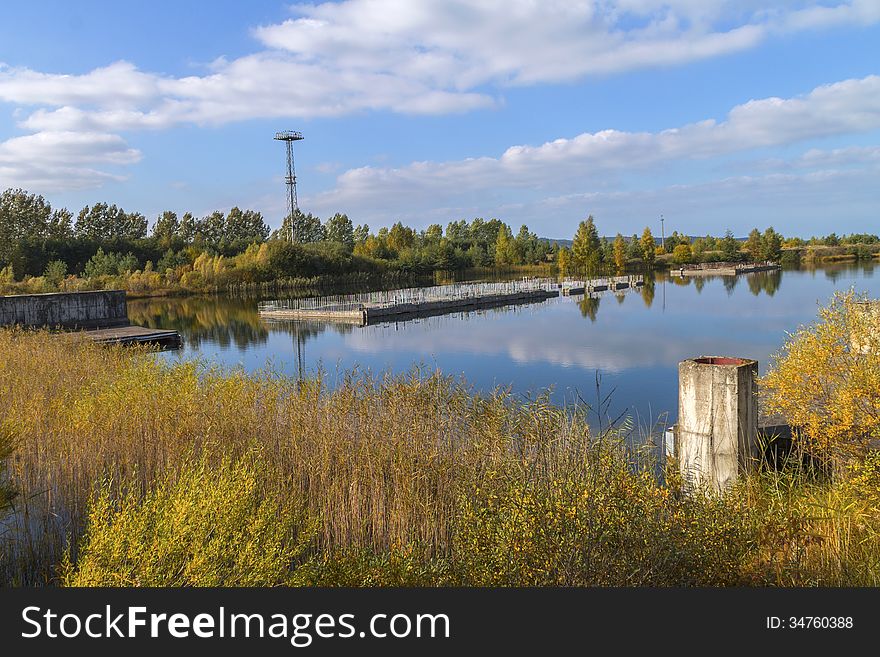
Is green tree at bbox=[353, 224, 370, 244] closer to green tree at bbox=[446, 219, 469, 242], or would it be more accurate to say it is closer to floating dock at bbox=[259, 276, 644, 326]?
green tree at bbox=[446, 219, 469, 242]

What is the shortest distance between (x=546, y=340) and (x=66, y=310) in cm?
1352

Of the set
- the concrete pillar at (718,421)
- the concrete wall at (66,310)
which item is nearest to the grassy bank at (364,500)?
the concrete pillar at (718,421)

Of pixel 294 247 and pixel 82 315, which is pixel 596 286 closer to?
pixel 294 247

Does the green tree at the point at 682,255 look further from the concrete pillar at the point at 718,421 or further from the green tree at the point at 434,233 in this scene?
the concrete pillar at the point at 718,421

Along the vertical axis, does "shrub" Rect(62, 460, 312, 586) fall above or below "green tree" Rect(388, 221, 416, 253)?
below

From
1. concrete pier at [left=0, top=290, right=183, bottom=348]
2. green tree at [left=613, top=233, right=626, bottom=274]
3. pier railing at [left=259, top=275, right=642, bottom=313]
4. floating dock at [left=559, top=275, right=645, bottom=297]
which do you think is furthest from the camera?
green tree at [left=613, top=233, right=626, bottom=274]

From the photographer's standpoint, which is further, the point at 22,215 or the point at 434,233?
the point at 434,233

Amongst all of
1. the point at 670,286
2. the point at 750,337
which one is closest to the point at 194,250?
the point at 670,286

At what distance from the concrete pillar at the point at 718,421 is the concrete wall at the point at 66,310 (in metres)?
18.2

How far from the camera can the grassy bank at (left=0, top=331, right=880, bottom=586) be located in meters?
2.73

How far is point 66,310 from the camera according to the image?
63.9 ft

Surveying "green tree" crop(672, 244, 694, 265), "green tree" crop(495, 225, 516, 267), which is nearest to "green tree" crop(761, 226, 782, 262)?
"green tree" crop(672, 244, 694, 265)

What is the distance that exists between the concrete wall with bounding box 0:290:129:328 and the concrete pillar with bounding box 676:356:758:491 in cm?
1815

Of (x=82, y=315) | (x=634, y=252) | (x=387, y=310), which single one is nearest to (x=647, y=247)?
(x=634, y=252)
